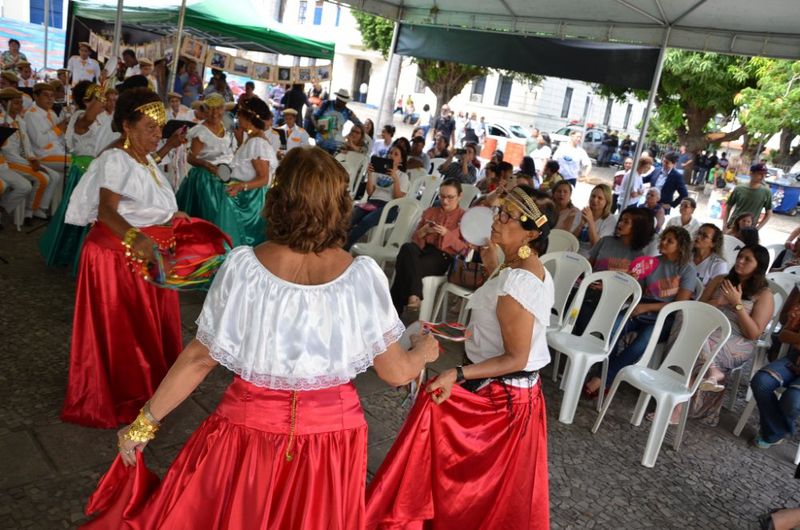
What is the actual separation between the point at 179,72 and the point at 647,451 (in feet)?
37.4

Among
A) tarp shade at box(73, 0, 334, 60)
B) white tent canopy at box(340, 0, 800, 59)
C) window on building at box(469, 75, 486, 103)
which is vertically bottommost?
tarp shade at box(73, 0, 334, 60)

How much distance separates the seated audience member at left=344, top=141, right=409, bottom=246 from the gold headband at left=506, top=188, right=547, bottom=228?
15.1ft

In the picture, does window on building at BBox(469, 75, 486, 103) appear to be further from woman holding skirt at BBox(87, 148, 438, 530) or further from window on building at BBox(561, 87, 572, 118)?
woman holding skirt at BBox(87, 148, 438, 530)

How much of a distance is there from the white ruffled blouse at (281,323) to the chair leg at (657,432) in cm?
298

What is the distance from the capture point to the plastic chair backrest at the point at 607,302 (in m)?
4.85

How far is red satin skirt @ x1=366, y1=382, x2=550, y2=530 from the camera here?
2623 millimetres

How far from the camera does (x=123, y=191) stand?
3.16 meters

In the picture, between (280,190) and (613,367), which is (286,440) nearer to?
(280,190)

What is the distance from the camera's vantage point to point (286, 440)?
6.27ft

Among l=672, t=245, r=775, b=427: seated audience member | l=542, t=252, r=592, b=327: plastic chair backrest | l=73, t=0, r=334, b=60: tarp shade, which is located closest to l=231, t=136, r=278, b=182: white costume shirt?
l=542, t=252, r=592, b=327: plastic chair backrest

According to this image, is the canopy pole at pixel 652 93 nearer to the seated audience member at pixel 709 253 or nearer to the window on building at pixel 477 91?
the seated audience member at pixel 709 253

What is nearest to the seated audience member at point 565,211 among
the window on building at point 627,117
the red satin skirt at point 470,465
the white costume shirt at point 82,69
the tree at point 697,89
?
the red satin skirt at point 470,465

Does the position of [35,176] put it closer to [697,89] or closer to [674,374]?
[674,374]

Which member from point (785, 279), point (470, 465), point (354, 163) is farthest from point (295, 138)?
point (470, 465)
